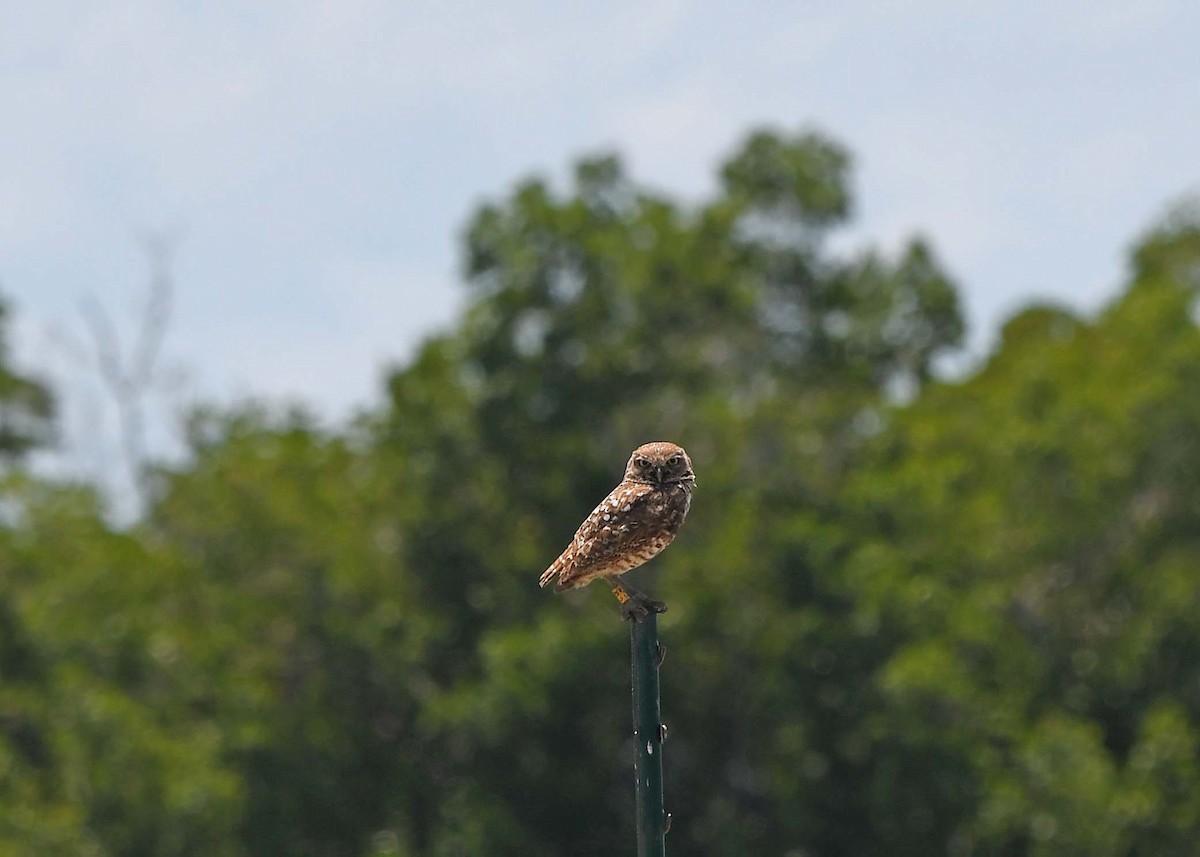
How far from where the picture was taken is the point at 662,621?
2667 cm

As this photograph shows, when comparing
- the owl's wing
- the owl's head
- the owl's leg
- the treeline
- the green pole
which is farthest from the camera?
the treeline

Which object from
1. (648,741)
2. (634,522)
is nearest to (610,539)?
(634,522)

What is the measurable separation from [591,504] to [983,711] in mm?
5382

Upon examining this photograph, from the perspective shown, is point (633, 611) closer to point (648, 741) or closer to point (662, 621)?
point (648, 741)

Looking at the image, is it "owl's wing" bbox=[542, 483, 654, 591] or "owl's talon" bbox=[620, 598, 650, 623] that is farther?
"owl's wing" bbox=[542, 483, 654, 591]

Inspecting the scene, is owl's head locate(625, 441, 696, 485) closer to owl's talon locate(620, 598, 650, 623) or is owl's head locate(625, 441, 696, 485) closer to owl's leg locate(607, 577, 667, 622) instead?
owl's leg locate(607, 577, 667, 622)

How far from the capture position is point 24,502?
35.9 meters

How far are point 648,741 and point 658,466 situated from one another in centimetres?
178

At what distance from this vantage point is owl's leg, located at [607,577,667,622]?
705 centimetres

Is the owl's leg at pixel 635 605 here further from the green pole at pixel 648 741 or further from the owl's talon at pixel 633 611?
the green pole at pixel 648 741

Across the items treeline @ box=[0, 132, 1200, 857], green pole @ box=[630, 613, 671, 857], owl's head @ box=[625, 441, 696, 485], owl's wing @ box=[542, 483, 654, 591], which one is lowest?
green pole @ box=[630, 613, 671, 857]

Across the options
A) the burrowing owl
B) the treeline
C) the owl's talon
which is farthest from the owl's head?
the treeline

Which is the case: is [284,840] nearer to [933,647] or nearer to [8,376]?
[933,647]

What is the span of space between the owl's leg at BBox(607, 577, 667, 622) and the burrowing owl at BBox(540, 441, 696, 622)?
24cm
